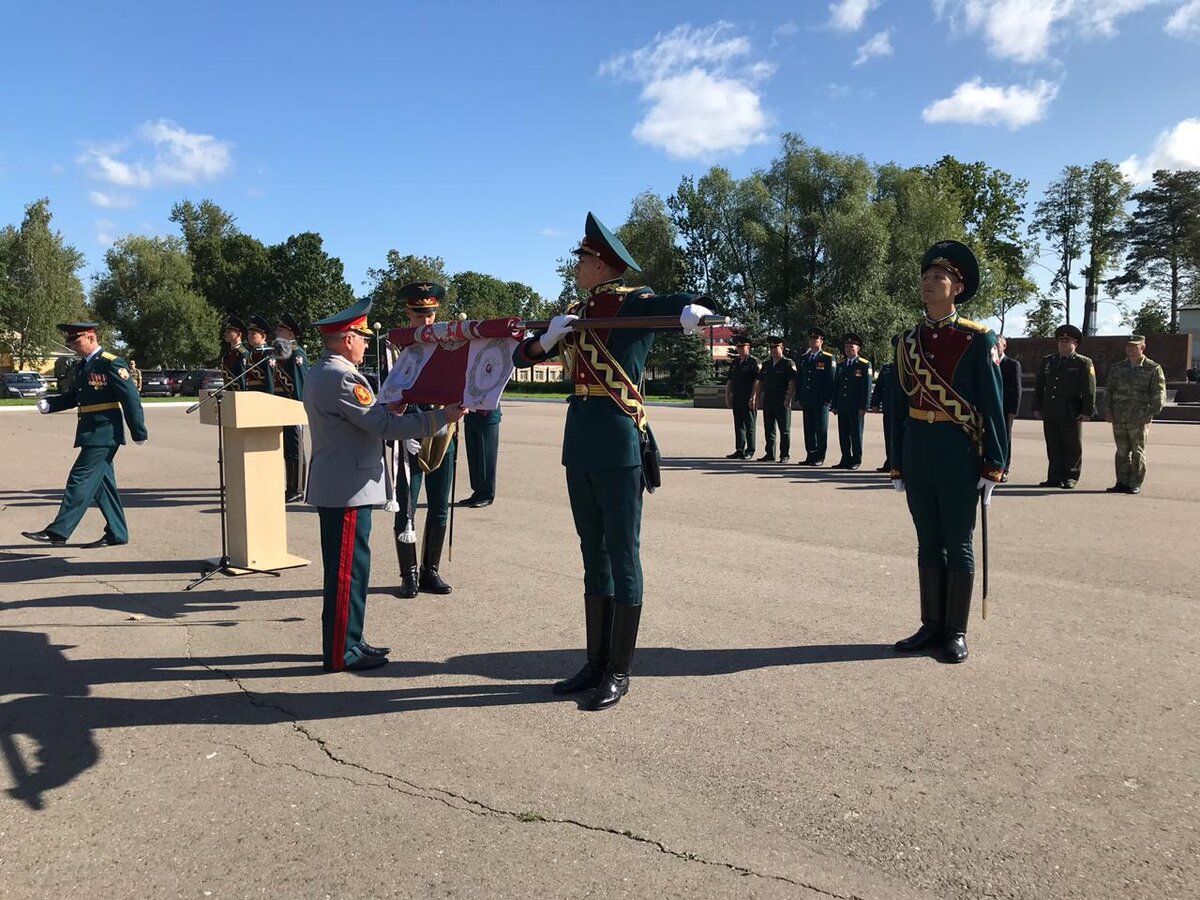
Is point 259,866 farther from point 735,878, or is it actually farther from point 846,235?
point 846,235

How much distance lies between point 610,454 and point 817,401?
448 inches

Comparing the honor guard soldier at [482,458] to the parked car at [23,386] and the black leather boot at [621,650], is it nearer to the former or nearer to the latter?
the black leather boot at [621,650]

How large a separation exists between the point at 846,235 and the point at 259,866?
45.1 metres

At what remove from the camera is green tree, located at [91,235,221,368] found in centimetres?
6894

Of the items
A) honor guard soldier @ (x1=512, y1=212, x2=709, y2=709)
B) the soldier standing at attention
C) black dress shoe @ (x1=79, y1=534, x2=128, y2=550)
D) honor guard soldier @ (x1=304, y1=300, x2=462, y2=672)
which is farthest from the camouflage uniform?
black dress shoe @ (x1=79, y1=534, x2=128, y2=550)

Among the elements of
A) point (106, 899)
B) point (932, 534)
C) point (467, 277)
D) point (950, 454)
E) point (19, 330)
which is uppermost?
point (467, 277)

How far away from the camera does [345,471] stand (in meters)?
4.75

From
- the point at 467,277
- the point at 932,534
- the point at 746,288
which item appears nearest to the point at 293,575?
the point at 932,534

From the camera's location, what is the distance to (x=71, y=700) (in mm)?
4398

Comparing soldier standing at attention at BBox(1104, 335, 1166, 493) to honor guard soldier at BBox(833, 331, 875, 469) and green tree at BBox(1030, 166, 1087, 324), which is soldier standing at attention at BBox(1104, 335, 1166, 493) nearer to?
honor guard soldier at BBox(833, 331, 875, 469)

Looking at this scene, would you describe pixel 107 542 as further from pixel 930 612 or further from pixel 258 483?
pixel 930 612

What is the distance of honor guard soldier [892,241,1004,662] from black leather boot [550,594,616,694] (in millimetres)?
1732

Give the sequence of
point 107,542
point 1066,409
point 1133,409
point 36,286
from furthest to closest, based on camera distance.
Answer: point 36,286, point 1066,409, point 1133,409, point 107,542

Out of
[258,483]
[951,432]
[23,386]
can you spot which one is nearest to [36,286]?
[23,386]
